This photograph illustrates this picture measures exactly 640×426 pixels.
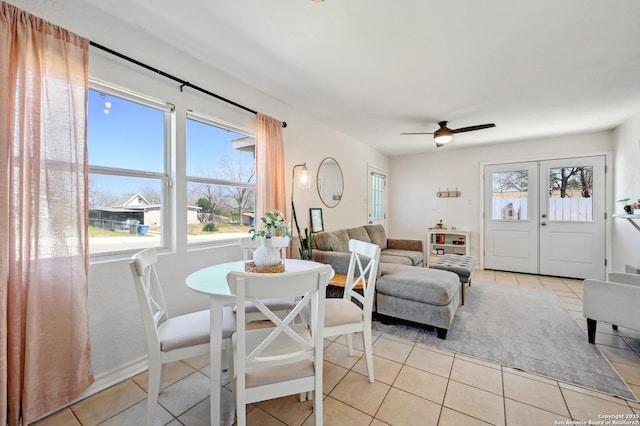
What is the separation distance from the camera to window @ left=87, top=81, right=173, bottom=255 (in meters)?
1.79

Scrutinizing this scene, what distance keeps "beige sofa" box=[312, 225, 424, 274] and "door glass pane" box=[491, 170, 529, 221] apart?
173cm

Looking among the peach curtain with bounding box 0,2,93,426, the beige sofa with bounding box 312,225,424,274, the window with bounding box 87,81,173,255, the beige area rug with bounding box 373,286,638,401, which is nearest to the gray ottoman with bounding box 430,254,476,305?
the beige area rug with bounding box 373,286,638,401

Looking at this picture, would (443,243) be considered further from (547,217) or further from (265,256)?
(265,256)

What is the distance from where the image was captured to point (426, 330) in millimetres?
2633

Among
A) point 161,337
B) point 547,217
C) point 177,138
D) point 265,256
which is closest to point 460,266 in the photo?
point 265,256

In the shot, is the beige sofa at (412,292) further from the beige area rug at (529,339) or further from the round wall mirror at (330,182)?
the round wall mirror at (330,182)

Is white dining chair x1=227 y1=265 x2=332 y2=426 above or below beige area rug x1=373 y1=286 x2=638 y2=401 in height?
above

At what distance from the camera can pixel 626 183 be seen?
3.66 metres

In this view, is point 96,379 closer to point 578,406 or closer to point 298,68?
point 298,68

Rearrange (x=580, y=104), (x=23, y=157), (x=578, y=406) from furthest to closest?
(x=580, y=104), (x=578, y=406), (x=23, y=157)

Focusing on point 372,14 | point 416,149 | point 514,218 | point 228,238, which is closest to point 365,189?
point 416,149

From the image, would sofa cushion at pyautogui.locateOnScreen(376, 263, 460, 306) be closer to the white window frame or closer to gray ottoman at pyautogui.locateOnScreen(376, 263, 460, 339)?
gray ottoman at pyautogui.locateOnScreen(376, 263, 460, 339)

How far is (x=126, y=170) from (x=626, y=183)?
594 cm

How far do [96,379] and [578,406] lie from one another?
3020mm
